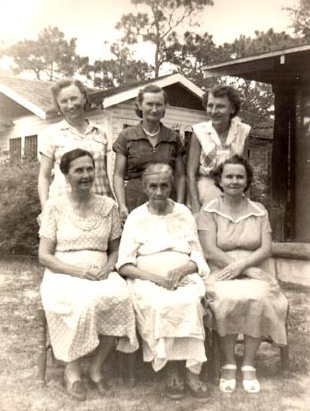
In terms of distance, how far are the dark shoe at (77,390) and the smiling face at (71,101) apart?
1.61m

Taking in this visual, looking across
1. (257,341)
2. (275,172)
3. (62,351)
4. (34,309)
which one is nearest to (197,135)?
(257,341)

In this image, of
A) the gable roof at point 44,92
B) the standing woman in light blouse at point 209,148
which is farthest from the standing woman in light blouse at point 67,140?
the gable roof at point 44,92

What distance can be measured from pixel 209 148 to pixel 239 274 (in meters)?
0.87

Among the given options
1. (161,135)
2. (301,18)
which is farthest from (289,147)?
(161,135)

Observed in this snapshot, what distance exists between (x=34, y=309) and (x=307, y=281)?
2.90 meters

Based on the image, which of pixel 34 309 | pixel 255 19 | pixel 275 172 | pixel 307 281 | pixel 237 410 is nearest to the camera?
pixel 237 410

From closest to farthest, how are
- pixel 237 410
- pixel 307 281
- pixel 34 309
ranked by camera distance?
pixel 237 410, pixel 34 309, pixel 307 281

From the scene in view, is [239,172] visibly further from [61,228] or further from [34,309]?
[34,309]

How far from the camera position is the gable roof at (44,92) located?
1007 centimetres

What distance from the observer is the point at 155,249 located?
3.25 m

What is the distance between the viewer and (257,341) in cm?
311

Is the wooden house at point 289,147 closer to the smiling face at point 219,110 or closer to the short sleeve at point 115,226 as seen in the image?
the smiling face at point 219,110

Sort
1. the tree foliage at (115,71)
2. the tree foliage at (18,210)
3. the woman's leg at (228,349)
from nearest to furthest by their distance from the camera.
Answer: the woman's leg at (228,349) < the tree foliage at (18,210) < the tree foliage at (115,71)

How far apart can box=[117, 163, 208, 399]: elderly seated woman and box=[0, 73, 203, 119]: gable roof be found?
6920 millimetres
